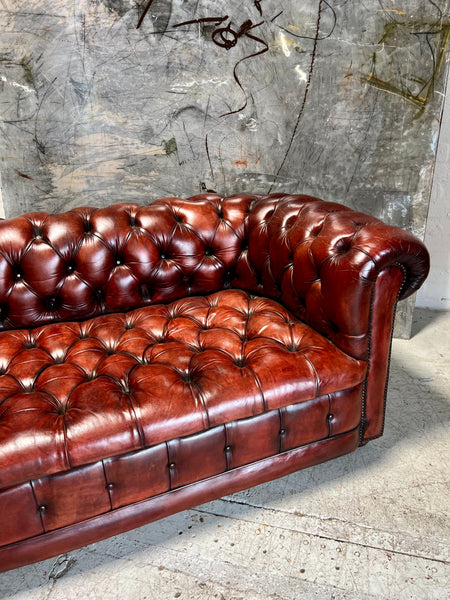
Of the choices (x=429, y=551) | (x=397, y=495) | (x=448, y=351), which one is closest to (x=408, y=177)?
(x=448, y=351)

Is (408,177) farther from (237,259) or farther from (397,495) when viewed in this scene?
(397,495)

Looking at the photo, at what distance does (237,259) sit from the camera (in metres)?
1.96

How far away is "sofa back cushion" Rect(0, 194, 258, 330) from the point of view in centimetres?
170

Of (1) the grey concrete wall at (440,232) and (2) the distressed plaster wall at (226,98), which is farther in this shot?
(1) the grey concrete wall at (440,232)

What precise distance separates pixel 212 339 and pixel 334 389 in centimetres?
44

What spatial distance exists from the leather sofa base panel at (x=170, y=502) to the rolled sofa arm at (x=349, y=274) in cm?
22

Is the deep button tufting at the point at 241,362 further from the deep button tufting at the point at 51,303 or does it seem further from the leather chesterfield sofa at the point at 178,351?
the deep button tufting at the point at 51,303

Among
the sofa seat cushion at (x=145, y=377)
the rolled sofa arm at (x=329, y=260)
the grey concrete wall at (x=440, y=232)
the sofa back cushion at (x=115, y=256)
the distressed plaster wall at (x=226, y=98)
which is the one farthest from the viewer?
the grey concrete wall at (x=440, y=232)

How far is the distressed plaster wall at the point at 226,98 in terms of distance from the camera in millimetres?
2141

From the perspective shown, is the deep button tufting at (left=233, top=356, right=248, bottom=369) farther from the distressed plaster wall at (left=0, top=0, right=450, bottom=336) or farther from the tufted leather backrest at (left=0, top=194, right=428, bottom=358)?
the distressed plaster wall at (left=0, top=0, right=450, bottom=336)

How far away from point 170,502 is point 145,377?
38 centimetres

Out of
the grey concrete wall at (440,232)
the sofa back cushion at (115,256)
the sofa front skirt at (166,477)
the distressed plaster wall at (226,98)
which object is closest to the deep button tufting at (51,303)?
the sofa back cushion at (115,256)

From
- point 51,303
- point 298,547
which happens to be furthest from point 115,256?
point 298,547

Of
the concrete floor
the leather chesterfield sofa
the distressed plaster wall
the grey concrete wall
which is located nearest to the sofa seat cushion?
the leather chesterfield sofa
